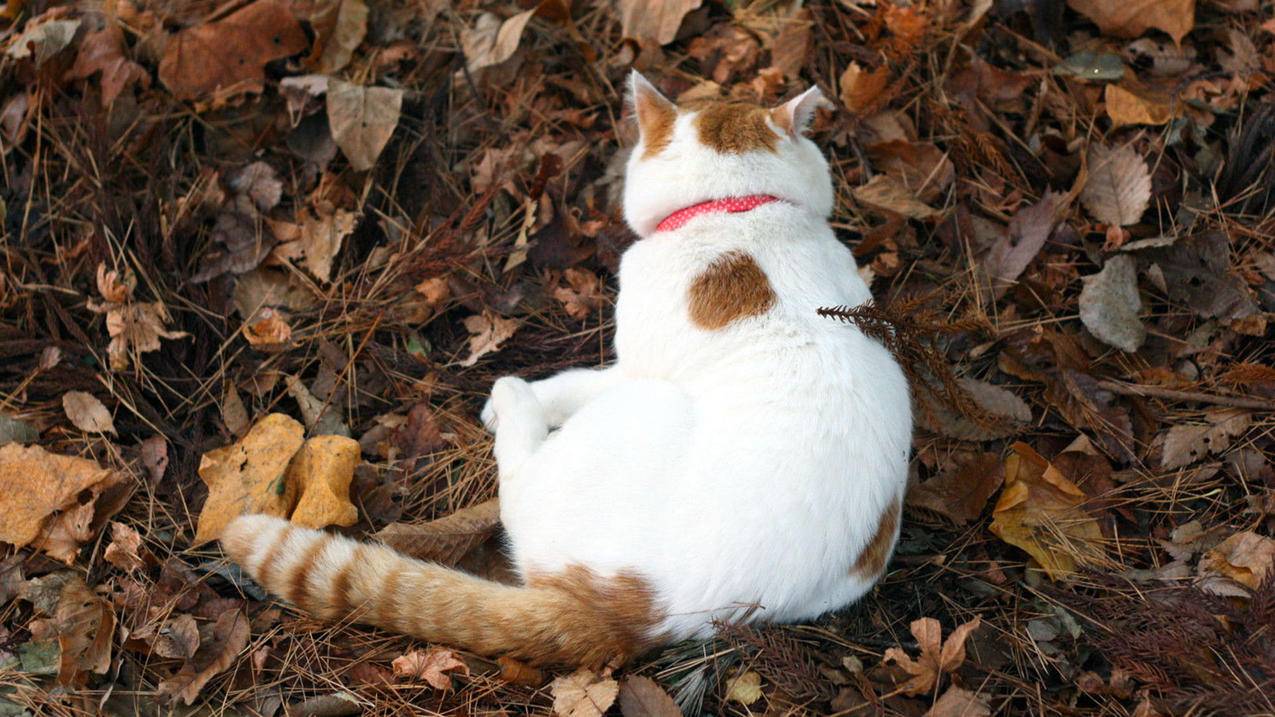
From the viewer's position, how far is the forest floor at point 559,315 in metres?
2.31

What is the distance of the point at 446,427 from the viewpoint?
309cm

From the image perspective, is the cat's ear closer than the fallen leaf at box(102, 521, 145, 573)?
No

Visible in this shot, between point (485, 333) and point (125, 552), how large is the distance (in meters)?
1.36

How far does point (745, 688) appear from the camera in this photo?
7.32 feet

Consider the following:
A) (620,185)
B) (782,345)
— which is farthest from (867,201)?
(782,345)

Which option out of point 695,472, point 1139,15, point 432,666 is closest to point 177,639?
point 432,666

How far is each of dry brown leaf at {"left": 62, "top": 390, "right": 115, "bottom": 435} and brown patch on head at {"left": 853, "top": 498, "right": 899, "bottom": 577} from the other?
2.54 m

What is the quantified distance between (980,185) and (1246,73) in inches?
43.0

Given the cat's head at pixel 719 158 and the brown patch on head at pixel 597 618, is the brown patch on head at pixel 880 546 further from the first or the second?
the cat's head at pixel 719 158

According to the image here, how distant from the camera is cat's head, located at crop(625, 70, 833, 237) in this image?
2.77 meters

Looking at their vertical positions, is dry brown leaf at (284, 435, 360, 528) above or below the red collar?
below

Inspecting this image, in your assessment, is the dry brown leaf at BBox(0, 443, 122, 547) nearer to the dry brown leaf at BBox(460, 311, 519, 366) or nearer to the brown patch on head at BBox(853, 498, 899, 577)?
the dry brown leaf at BBox(460, 311, 519, 366)

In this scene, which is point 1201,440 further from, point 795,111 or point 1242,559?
point 795,111

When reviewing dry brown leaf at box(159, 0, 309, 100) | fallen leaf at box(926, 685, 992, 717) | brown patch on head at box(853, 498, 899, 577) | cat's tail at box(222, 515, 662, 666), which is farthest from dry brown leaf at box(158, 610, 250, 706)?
dry brown leaf at box(159, 0, 309, 100)
